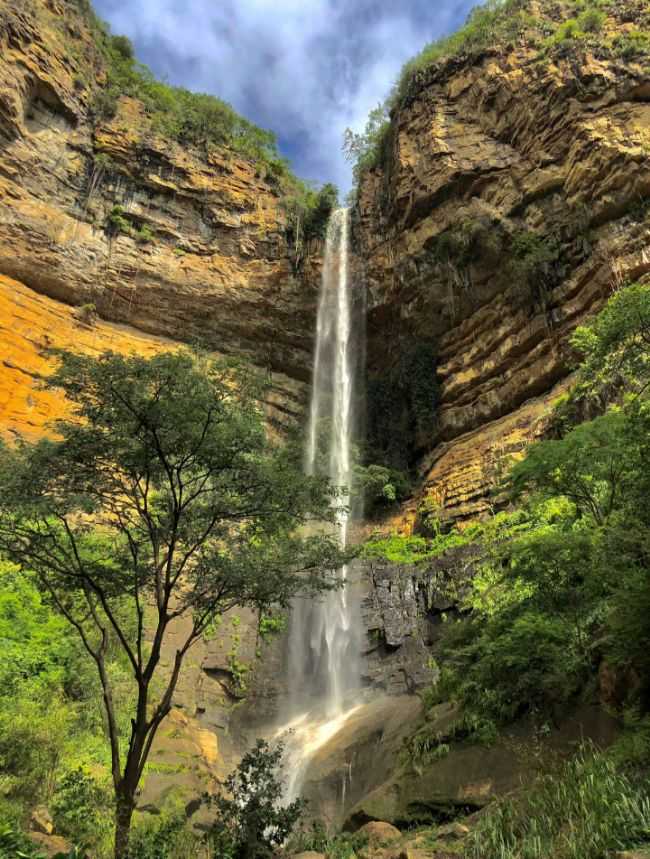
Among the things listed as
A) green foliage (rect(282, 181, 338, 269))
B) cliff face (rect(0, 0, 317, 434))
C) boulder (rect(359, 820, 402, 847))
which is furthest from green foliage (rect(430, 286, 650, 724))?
green foliage (rect(282, 181, 338, 269))

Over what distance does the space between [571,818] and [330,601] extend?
1537cm

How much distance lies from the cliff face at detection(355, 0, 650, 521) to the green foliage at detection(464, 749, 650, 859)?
14209mm

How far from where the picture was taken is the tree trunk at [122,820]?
559 centimetres

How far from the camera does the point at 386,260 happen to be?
2666cm

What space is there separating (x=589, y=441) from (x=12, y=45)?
2720 centimetres

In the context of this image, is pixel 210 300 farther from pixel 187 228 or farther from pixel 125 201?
pixel 125 201

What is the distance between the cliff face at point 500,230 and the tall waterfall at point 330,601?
1791 millimetres

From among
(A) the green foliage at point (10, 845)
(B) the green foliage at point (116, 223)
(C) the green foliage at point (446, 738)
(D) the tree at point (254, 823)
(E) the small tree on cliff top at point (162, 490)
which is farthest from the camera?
(B) the green foliage at point (116, 223)

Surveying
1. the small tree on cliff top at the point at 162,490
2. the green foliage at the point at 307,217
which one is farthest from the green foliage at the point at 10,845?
the green foliage at the point at 307,217

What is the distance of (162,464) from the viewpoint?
24.5 ft

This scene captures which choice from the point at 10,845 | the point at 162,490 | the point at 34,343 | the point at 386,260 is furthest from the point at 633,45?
the point at 10,845

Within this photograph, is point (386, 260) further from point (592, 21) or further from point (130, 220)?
point (592, 21)

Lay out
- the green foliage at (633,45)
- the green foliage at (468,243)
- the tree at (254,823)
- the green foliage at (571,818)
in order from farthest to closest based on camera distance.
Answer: the green foliage at (468,243) → the green foliage at (633,45) → the tree at (254,823) → the green foliage at (571,818)

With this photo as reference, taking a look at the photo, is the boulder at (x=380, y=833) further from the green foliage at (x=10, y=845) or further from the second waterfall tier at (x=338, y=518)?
the green foliage at (x=10, y=845)
